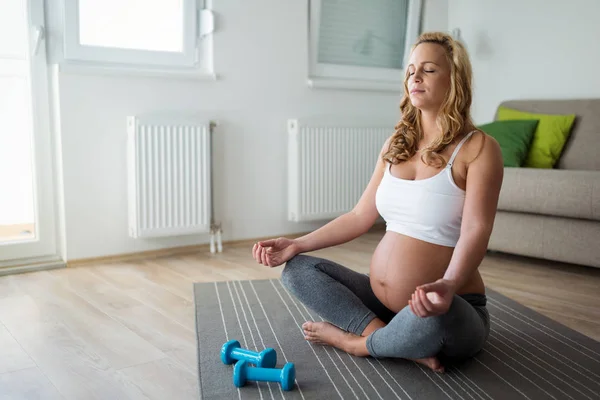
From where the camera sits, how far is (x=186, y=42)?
3115 millimetres

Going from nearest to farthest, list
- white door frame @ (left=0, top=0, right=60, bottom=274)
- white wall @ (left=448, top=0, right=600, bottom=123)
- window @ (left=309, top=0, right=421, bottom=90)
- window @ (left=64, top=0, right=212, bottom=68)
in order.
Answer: white door frame @ (left=0, top=0, right=60, bottom=274)
window @ (left=64, top=0, right=212, bottom=68)
white wall @ (left=448, top=0, right=600, bottom=123)
window @ (left=309, top=0, right=421, bottom=90)

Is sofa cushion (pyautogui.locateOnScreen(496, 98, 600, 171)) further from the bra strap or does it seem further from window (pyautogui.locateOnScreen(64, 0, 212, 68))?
window (pyautogui.locateOnScreen(64, 0, 212, 68))

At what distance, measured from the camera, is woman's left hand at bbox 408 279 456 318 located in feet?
3.89

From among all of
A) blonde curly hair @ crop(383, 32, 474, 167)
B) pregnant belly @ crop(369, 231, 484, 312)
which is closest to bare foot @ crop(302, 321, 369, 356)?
pregnant belly @ crop(369, 231, 484, 312)

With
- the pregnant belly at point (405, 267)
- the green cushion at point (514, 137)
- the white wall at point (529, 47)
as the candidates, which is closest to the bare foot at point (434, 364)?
the pregnant belly at point (405, 267)

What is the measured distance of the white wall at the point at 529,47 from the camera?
340cm

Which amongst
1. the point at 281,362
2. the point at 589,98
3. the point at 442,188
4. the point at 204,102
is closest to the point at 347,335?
the point at 281,362

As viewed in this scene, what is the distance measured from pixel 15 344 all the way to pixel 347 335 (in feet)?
3.16

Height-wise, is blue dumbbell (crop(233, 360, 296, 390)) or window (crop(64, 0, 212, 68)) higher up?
window (crop(64, 0, 212, 68))

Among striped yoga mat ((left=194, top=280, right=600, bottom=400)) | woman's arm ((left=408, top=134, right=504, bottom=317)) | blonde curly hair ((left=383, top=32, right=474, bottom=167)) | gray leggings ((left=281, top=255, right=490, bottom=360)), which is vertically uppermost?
blonde curly hair ((left=383, top=32, right=474, bottom=167))

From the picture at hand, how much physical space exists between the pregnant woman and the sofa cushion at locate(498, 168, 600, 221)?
49.2 inches

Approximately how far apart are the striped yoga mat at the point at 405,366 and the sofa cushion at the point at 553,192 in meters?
0.75

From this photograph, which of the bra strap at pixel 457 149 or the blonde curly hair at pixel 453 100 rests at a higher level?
the blonde curly hair at pixel 453 100

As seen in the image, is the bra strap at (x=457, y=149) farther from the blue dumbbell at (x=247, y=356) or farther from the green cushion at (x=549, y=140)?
the green cushion at (x=549, y=140)
